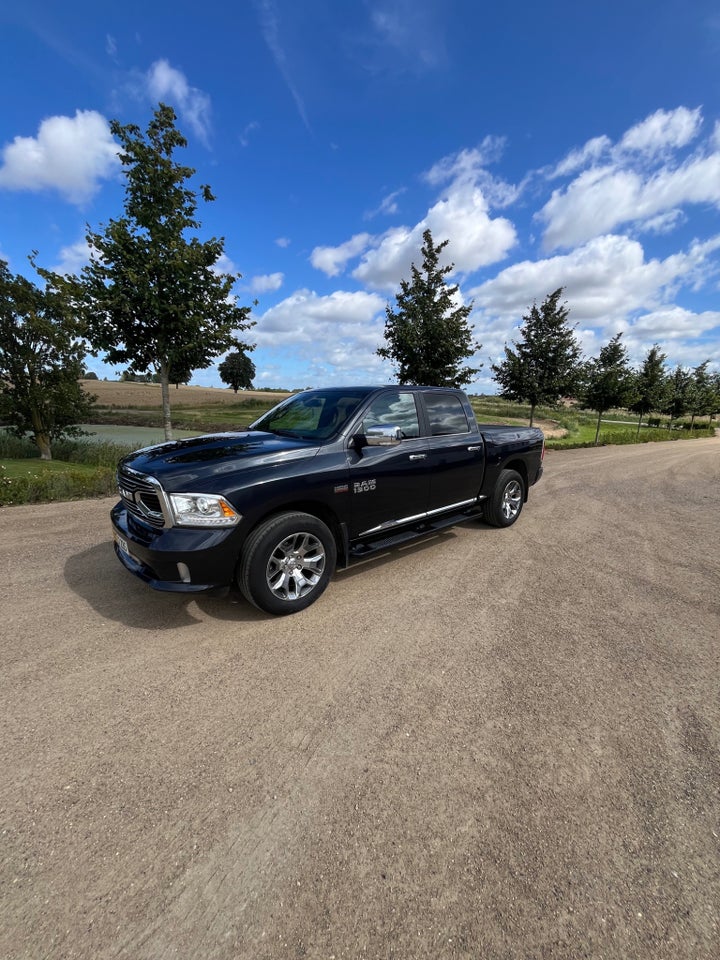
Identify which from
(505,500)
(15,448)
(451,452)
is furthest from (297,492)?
(15,448)

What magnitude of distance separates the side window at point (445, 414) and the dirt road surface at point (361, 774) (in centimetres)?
183

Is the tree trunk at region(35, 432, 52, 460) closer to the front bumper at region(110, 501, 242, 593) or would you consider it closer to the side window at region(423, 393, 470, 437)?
the front bumper at region(110, 501, 242, 593)

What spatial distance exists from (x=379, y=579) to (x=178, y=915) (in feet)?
9.41

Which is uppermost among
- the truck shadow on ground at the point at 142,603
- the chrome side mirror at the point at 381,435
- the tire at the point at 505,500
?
the chrome side mirror at the point at 381,435

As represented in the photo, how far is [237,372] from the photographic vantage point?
83.9 metres

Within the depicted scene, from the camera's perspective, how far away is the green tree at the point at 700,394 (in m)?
35.8

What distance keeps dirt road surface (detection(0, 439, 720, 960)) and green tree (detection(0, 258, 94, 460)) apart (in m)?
9.31

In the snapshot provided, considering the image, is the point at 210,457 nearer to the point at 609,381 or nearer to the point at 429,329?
the point at 429,329

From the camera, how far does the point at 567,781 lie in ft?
6.59

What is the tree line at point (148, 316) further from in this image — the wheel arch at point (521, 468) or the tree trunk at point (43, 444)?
the wheel arch at point (521, 468)

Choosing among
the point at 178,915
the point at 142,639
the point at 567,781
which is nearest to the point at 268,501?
the point at 142,639

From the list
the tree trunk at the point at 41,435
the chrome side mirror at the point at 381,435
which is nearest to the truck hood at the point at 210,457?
the chrome side mirror at the point at 381,435

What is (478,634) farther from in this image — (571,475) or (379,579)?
(571,475)

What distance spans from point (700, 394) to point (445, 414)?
144ft
